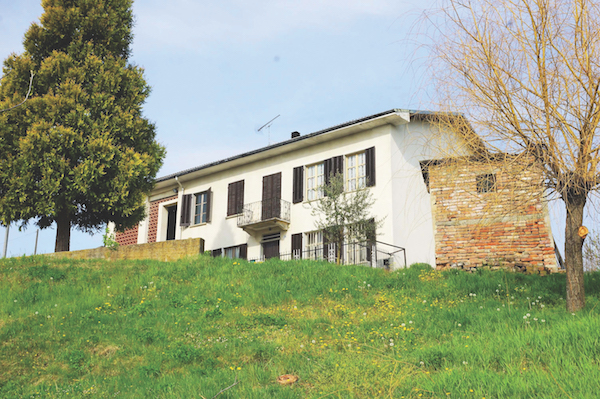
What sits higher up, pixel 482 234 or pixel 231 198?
pixel 231 198

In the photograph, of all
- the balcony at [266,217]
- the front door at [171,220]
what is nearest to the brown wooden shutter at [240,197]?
the balcony at [266,217]

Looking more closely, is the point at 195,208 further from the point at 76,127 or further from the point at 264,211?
the point at 76,127

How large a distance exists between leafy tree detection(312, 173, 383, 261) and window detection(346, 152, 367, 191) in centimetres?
141

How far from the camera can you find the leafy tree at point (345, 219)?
61.6 ft

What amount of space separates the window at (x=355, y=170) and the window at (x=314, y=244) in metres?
2.20

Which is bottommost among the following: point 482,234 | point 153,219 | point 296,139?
point 482,234

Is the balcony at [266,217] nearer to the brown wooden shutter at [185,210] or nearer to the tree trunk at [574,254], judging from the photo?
the brown wooden shutter at [185,210]

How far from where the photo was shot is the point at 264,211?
23000 mm

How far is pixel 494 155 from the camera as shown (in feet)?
30.6

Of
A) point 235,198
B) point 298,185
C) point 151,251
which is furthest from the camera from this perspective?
point 235,198

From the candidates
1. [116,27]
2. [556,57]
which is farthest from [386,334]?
[116,27]

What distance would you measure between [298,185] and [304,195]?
0.54 meters

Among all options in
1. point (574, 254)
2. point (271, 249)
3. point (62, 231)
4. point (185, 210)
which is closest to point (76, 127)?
point (62, 231)

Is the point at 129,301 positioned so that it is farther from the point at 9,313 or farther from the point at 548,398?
the point at 548,398
